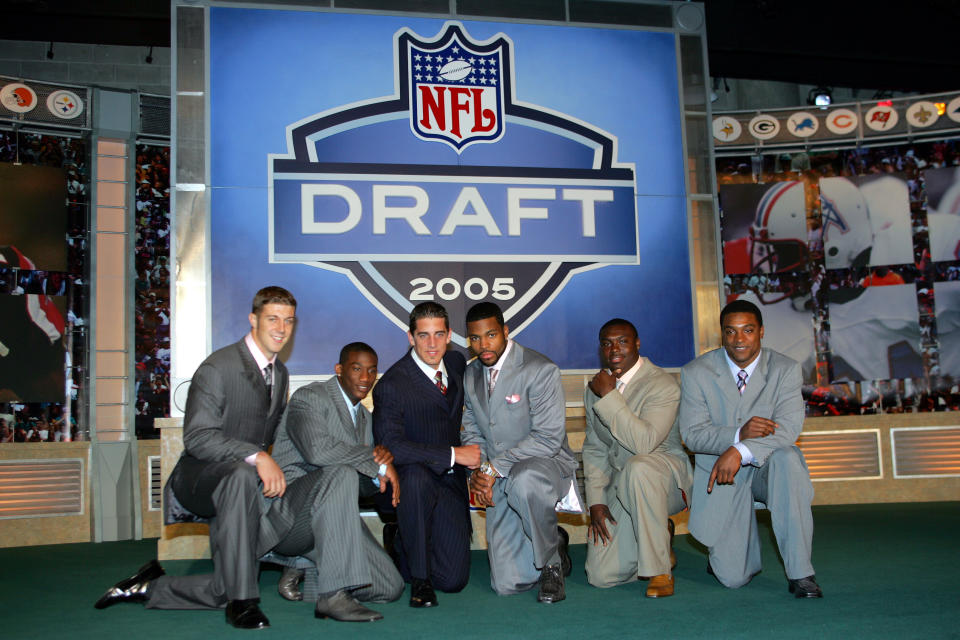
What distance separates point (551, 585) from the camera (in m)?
3.36

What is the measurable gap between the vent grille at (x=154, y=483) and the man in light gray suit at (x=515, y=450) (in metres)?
3.27

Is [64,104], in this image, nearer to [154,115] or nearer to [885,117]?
[154,115]

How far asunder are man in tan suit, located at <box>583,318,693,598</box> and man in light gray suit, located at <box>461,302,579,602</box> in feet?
0.52

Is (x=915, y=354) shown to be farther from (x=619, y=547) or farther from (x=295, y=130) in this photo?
(x=295, y=130)

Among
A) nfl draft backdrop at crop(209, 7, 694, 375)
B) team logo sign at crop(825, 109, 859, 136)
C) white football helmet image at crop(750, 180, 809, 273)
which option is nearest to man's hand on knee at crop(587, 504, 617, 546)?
nfl draft backdrop at crop(209, 7, 694, 375)

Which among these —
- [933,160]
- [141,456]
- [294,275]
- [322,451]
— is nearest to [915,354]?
[933,160]

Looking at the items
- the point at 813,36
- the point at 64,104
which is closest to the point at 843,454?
the point at 813,36

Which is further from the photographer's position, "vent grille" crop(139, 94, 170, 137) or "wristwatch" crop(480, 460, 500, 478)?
"vent grille" crop(139, 94, 170, 137)

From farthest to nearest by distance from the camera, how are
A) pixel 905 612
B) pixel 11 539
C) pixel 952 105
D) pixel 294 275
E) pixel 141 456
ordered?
1. pixel 952 105
2. pixel 141 456
3. pixel 11 539
4. pixel 294 275
5. pixel 905 612

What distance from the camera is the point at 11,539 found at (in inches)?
226

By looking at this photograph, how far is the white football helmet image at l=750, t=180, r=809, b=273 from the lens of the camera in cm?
754

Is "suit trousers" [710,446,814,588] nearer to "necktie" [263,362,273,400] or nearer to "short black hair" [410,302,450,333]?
"short black hair" [410,302,450,333]

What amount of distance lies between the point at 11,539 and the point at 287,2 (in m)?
3.91

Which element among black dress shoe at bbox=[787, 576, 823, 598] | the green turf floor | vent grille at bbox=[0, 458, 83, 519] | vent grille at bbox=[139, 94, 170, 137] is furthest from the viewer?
vent grille at bbox=[139, 94, 170, 137]
